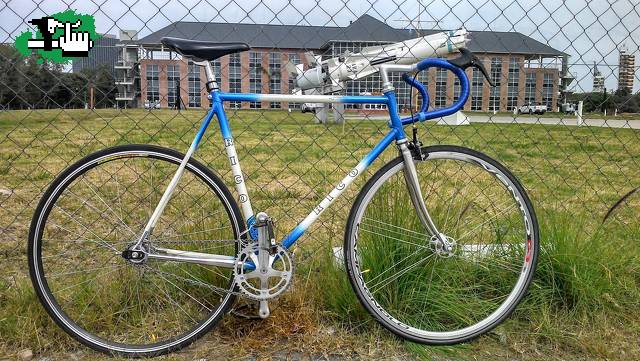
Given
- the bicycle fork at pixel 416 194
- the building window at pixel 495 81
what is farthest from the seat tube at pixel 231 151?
the building window at pixel 495 81

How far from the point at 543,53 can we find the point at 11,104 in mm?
3537

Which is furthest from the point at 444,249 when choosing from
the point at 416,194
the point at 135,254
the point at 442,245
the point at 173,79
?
the point at 173,79

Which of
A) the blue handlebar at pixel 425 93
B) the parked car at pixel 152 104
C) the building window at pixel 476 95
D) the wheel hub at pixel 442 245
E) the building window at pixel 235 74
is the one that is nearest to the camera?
the blue handlebar at pixel 425 93

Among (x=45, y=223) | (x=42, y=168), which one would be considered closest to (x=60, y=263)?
(x=45, y=223)

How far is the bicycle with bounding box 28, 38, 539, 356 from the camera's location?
2361mm

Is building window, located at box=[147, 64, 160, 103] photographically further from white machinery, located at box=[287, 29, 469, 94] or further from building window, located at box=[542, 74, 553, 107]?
building window, located at box=[542, 74, 553, 107]

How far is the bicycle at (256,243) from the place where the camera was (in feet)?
→ 7.75

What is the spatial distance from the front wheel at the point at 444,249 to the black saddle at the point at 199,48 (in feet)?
3.03

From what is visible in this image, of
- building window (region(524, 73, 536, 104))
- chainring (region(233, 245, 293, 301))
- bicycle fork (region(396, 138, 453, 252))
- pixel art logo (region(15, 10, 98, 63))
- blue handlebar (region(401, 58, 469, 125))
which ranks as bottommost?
chainring (region(233, 245, 293, 301))

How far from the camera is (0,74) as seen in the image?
9.67 feet

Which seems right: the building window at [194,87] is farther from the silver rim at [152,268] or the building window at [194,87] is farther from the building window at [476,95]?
the building window at [476,95]

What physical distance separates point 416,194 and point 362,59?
3.18 ft

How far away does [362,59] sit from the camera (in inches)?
118

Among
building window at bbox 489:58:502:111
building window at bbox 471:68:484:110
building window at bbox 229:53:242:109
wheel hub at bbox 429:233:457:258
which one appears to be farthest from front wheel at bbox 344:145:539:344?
building window at bbox 471:68:484:110
